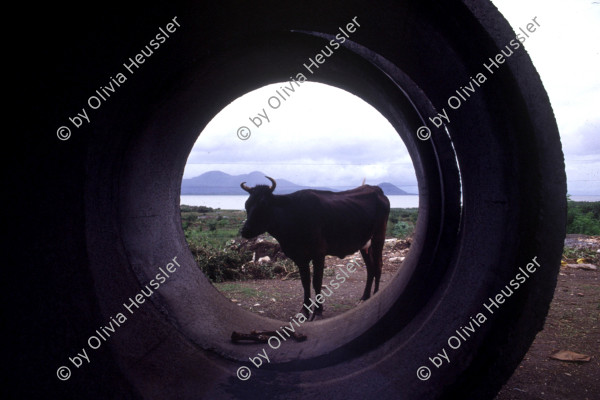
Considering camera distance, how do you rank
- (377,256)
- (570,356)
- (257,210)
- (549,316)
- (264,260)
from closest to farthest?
(570,356) → (549,316) → (257,210) → (377,256) → (264,260)

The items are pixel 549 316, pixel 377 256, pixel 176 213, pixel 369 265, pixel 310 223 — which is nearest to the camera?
pixel 176 213

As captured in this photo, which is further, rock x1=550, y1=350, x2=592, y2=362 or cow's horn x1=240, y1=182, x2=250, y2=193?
cow's horn x1=240, y1=182, x2=250, y2=193

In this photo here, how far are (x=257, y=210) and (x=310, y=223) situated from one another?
735 millimetres

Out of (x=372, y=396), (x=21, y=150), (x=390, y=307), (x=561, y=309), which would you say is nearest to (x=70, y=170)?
(x=21, y=150)

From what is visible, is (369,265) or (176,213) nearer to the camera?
(176,213)

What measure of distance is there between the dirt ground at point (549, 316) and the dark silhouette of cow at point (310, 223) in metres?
0.74

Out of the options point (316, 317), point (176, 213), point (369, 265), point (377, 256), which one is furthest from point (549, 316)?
point (176, 213)

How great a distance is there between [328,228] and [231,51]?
10.1 ft

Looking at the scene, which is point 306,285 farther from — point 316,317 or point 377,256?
point 377,256

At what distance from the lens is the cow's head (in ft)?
15.4

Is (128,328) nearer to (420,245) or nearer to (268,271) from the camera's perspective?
(420,245)

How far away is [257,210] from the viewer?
4.70 m

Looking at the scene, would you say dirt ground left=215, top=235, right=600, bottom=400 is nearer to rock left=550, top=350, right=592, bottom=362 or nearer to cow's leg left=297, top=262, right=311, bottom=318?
rock left=550, top=350, right=592, bottom=362

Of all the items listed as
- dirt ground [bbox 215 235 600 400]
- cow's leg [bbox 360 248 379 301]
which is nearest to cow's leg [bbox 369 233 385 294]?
cow's leg [bbox 360 248 379 301]
